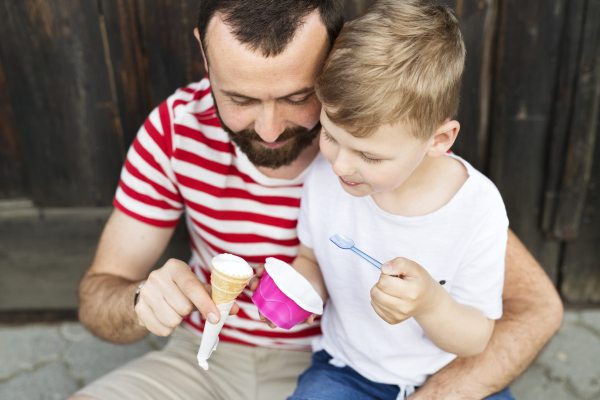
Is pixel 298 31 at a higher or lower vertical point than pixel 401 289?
higher

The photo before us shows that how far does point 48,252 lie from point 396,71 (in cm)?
220

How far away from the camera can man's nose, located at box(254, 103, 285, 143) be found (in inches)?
56.5

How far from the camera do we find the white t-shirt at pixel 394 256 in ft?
4.59

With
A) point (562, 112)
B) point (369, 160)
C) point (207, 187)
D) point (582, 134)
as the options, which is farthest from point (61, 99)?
point (582, 134)

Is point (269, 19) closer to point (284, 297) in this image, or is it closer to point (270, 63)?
point (270, 63)

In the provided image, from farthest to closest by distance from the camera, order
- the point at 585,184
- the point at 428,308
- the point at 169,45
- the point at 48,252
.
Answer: the point at 48,252, the point at 585,184, the point at 169,45, the point at 428,308

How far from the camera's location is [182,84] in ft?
7.29

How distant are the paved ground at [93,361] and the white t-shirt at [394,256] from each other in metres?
1.01

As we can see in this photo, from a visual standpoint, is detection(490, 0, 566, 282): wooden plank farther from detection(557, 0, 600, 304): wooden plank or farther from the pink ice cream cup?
the pink ice cream cup

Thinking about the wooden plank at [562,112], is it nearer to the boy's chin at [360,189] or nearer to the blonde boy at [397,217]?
the blonde boy at [397,217]

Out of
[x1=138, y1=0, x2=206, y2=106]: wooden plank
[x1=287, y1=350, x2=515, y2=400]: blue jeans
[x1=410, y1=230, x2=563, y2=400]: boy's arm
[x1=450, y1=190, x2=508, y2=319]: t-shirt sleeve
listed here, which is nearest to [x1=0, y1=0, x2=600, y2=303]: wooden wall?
[x1=138, y1=0, x2=206, y2=106]: wooden plank

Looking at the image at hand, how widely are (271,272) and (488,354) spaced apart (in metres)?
0.86

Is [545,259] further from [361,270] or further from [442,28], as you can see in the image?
[442,28]

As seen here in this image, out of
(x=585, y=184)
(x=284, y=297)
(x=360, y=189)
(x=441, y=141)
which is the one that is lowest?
(x=585, y=184)
